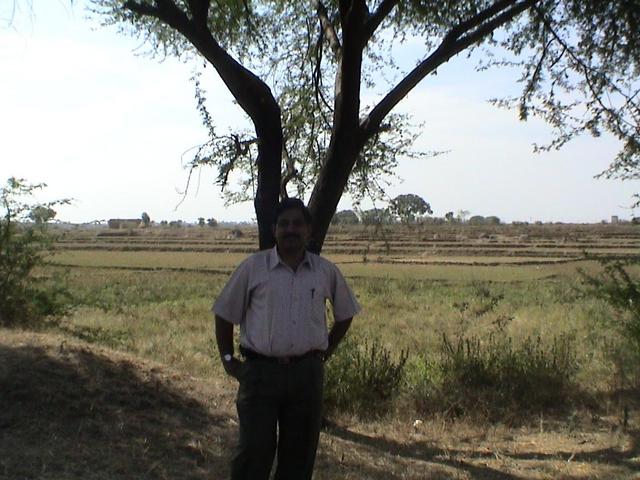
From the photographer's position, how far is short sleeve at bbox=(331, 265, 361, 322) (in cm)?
453

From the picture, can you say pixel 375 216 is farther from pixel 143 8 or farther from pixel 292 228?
pixel 292 228

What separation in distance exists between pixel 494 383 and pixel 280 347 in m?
5.30

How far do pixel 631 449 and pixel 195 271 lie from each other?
31629mm

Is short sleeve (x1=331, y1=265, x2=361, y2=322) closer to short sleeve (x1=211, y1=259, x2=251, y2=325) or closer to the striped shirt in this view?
the striped shirt

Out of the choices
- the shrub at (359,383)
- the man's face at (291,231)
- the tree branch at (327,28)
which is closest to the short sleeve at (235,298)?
the man's face at (291,231)

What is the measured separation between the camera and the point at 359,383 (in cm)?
841

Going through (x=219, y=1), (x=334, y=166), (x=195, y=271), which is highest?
(x=219, y=1)

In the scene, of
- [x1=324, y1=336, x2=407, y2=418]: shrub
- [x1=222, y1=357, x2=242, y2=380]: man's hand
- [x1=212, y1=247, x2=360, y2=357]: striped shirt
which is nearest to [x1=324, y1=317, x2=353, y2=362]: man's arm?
[x1=212, y1=247, x2=360, y2=357]: striped shirt

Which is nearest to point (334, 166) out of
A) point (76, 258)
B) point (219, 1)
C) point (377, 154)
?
point (377, 154)

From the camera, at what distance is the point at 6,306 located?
438 inches

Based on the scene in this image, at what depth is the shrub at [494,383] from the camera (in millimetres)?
8414

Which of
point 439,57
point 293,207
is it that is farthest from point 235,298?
point 439,57

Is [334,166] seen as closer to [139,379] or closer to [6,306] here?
[139,379]

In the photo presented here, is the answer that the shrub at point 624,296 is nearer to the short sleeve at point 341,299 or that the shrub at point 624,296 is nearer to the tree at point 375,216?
the tree at point 375,216
